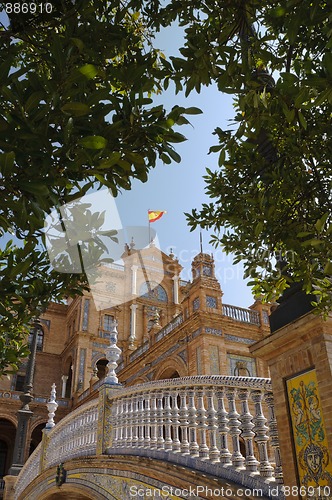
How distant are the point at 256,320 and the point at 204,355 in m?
3.25

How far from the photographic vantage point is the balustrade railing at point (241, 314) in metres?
18.0

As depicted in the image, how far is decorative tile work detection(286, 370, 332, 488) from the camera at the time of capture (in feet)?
11.4

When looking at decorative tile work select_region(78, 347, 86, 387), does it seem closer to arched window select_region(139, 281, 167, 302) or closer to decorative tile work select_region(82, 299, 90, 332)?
decorative tile work select_region(82, 299, 90, 332)

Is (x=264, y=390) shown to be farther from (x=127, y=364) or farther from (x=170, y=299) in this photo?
(x=170, y=299)

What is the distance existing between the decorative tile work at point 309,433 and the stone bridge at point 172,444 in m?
0.43

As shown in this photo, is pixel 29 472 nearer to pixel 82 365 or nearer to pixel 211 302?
pixel 211 302

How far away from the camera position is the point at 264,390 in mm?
4602

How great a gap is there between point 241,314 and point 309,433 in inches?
583

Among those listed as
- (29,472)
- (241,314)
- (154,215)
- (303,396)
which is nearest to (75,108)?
(303,396)

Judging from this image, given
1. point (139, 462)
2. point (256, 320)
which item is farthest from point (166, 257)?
point (139, 462)

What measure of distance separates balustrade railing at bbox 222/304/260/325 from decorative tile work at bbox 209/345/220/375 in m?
1.62

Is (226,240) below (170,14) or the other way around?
below

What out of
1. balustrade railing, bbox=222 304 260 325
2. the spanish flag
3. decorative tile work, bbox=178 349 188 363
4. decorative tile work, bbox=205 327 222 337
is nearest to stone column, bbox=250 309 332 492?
decorative tile work, bbox=205 327 222 337

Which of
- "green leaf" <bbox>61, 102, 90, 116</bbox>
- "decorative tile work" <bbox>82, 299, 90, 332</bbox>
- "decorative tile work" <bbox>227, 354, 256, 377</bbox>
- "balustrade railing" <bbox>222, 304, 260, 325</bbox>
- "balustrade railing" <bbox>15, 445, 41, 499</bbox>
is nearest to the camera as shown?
"green leaf" <bbox>61, 102, 90, 116</bbox>
